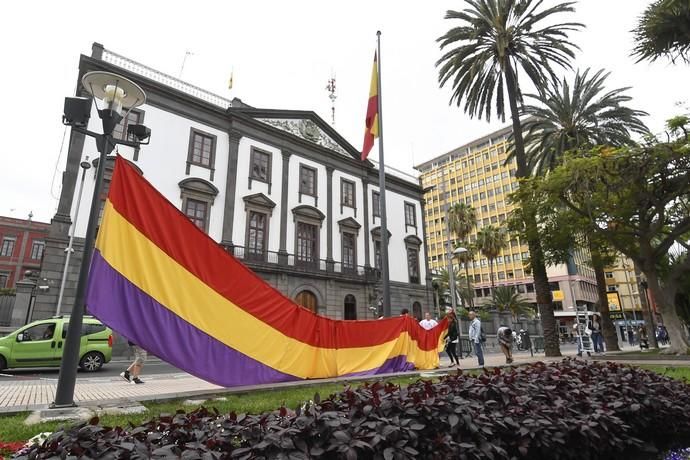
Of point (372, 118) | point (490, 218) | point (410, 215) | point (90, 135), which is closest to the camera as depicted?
point (90, 135)

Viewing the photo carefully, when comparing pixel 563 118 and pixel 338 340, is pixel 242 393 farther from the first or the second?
pixel 563 118

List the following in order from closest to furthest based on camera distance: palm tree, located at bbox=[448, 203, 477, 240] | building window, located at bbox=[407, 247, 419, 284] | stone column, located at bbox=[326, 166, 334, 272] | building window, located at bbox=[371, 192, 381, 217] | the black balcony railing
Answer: the black balcony railing → stone column, located at bbox=[326, 166, 334, 272] → building window, located at bbox=[371, 192, 381, 217] → building window, located at bbox=[407, 247, 419, 284] → palm tree, located at bbox=[448, 203, 477, 240]

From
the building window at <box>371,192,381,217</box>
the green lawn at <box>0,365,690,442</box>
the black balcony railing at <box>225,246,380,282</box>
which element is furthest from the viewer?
the building window at <box>371,192,381,217</box>

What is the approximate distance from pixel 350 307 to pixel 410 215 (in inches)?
499

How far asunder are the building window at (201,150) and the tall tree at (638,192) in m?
18.8

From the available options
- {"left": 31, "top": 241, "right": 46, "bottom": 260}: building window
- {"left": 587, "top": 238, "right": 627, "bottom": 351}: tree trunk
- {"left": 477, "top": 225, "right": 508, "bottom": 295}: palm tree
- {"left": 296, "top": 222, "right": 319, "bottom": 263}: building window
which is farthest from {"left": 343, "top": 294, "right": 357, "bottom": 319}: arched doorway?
{"left": 31, "top": 241, "right": 46, "bottom": 260}: building window

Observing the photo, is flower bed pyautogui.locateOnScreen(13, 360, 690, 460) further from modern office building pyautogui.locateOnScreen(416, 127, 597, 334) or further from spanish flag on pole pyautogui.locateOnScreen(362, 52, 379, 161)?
modern office building pyautogui.locateOnScreen(416, 127, 597, 334)

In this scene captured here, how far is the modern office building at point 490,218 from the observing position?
6844cm

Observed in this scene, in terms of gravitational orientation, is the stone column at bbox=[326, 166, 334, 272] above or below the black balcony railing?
above

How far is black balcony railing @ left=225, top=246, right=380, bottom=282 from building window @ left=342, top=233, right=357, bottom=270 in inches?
6.8

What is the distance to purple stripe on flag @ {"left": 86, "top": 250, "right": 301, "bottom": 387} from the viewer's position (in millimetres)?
5094

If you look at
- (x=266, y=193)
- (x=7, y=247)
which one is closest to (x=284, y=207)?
(x=266, y=193)

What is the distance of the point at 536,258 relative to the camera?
18.5 m

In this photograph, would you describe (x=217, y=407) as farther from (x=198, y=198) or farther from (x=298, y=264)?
(x=298, y=264)
